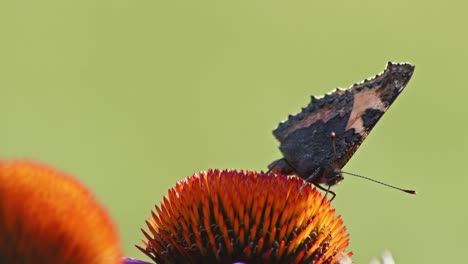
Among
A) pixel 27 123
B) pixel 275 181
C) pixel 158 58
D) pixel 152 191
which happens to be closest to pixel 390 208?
pixel 152 191

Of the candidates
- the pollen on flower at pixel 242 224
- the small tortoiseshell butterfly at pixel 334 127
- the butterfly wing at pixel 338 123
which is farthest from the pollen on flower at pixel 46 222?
the butterfly wing at pixel 338 123

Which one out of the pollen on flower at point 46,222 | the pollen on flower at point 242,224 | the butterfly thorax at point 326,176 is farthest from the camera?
the butterfly thorax at point 326,176

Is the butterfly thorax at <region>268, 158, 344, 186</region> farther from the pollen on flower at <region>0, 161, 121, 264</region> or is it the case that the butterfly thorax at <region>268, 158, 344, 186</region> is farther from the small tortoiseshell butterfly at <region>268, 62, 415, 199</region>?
the pollen on flower at <region>0, 161, 121, 264</region>

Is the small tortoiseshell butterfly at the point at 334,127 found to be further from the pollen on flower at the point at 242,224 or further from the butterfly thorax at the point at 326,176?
the pollen on flower at the point at 242,224

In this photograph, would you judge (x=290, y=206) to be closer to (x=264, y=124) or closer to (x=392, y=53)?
(x=264, y=124)

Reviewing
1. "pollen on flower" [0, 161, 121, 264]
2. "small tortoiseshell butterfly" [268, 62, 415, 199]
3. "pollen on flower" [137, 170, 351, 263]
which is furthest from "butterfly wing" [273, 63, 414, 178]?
"pollen on flower" [0, 161, 121, 264]

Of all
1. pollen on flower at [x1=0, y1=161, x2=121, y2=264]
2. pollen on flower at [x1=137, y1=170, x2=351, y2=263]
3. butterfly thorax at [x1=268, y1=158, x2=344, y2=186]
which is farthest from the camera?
butterfly thorax at [x1=268, y1=158, x2=344, y2=186]

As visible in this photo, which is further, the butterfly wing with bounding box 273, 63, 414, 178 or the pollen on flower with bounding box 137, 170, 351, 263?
the butterfly wing with bounding box 273, 63, 414, 178
